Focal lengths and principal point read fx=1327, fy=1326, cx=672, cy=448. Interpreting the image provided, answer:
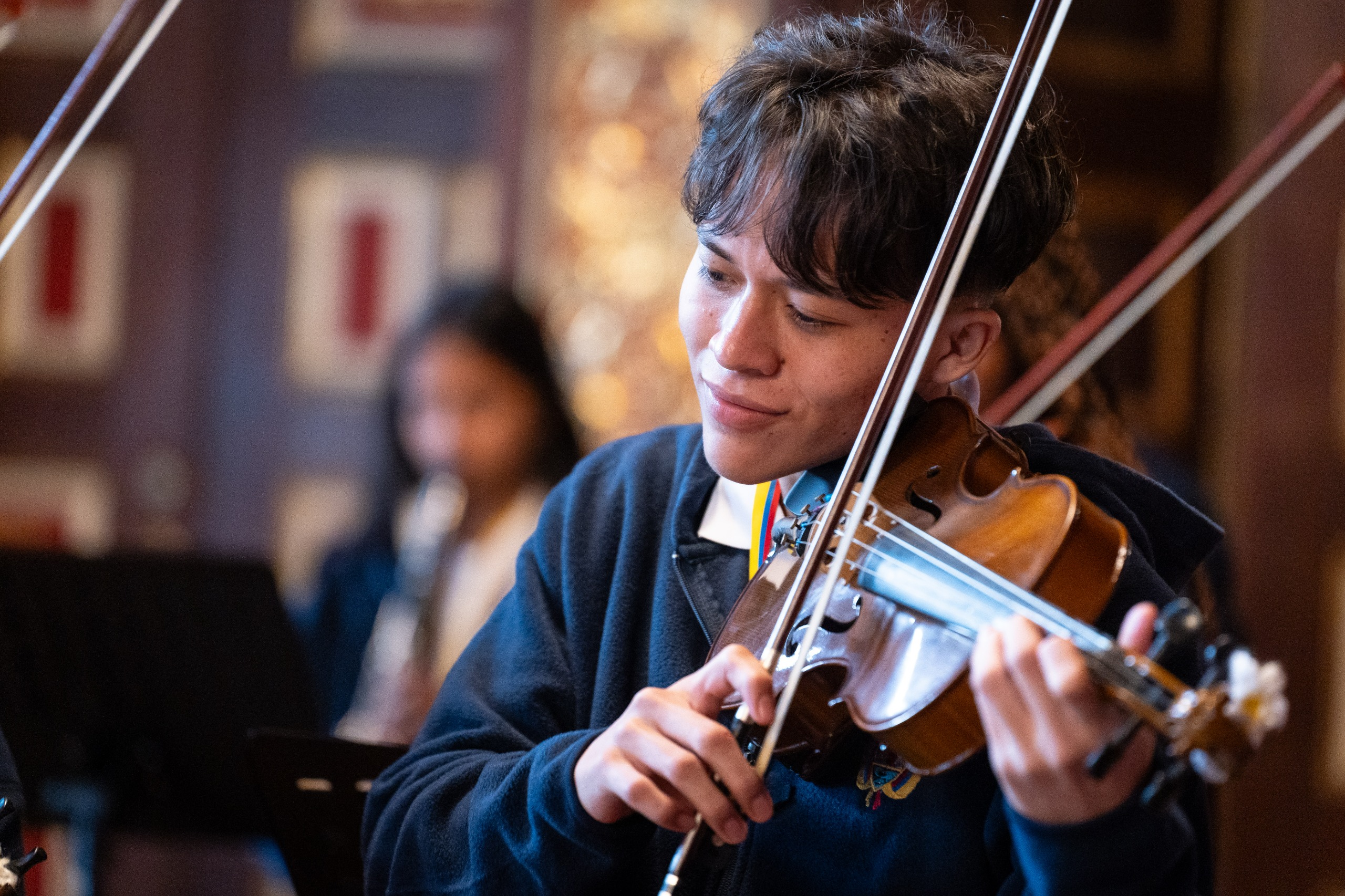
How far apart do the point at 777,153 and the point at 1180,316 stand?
86.0 inches

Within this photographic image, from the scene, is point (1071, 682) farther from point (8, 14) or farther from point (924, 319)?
point (8, 14)

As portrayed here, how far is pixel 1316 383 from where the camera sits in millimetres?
2510

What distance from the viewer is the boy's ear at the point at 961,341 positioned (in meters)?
0.85

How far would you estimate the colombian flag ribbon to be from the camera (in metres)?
0.90

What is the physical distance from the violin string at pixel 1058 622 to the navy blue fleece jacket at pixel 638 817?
98 millimetres

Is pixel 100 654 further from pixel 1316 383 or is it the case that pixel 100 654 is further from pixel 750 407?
pixel 1316 383

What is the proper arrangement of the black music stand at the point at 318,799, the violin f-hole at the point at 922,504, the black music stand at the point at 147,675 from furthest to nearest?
the black music stand at the point at 147,675 < the black music stand at the point at 318,799 < the violin f-hole at the point at 922,504

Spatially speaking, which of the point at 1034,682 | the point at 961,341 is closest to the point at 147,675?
the point at 961,341

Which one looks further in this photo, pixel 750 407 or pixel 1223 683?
pixel 750 407

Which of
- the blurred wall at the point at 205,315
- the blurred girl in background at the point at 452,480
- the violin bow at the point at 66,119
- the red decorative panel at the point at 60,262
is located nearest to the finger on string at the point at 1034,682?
the violin bow at the point at 66,119

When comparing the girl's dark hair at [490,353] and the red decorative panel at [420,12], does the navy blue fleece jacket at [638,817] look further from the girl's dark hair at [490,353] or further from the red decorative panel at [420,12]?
the red decorative panel at [420,12]

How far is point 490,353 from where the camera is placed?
2.25 meters

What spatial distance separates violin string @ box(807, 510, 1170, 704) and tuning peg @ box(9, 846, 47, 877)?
1.65 feet

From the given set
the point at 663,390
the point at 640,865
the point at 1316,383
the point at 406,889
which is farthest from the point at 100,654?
the point at 1316,383
